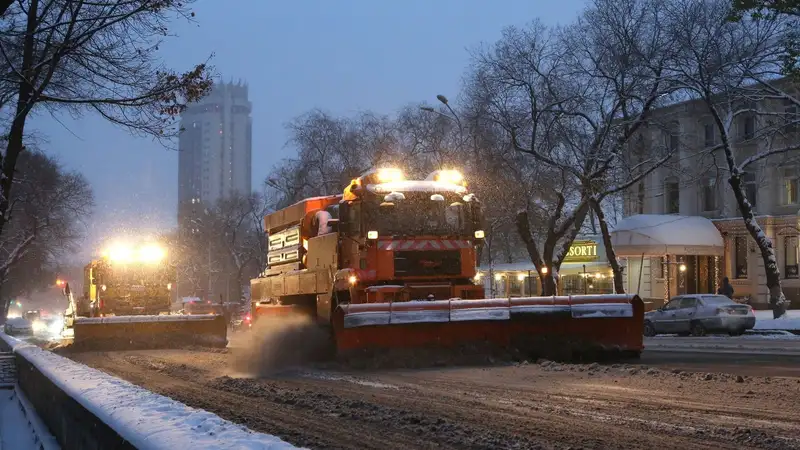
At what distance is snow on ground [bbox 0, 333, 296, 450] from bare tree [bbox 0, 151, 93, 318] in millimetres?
30049

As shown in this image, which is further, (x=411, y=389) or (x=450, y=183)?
(x=450, y=183)

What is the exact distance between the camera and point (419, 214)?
1684 cm

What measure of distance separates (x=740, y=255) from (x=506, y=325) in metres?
37.4

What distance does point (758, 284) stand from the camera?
47438 mm

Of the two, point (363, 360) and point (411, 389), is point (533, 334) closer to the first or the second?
point (363, 360)

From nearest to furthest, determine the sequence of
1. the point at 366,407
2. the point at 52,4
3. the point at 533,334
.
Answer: the point at 366,407 → the point at 52,4 → the point at 533,334

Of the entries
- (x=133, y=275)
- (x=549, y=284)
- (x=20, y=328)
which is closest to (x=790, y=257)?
(x=549, y=284)

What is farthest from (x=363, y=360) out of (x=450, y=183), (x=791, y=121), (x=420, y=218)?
(x=791, y=121)

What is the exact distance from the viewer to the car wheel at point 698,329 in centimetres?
2975

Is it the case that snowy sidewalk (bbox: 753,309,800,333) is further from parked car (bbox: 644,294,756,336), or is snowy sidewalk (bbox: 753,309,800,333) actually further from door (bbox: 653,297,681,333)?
door (bbox: 653,297,681,333)

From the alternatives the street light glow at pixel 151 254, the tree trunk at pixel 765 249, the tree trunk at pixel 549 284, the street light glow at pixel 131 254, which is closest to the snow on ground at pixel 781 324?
the tree trunk at pixel 765 249

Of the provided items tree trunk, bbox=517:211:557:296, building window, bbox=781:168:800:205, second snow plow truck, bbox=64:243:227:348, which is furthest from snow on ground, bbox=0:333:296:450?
building window, bbox=781:168:800:205

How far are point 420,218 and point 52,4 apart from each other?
23.8 feet

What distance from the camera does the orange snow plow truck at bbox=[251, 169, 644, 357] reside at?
50.3ft
